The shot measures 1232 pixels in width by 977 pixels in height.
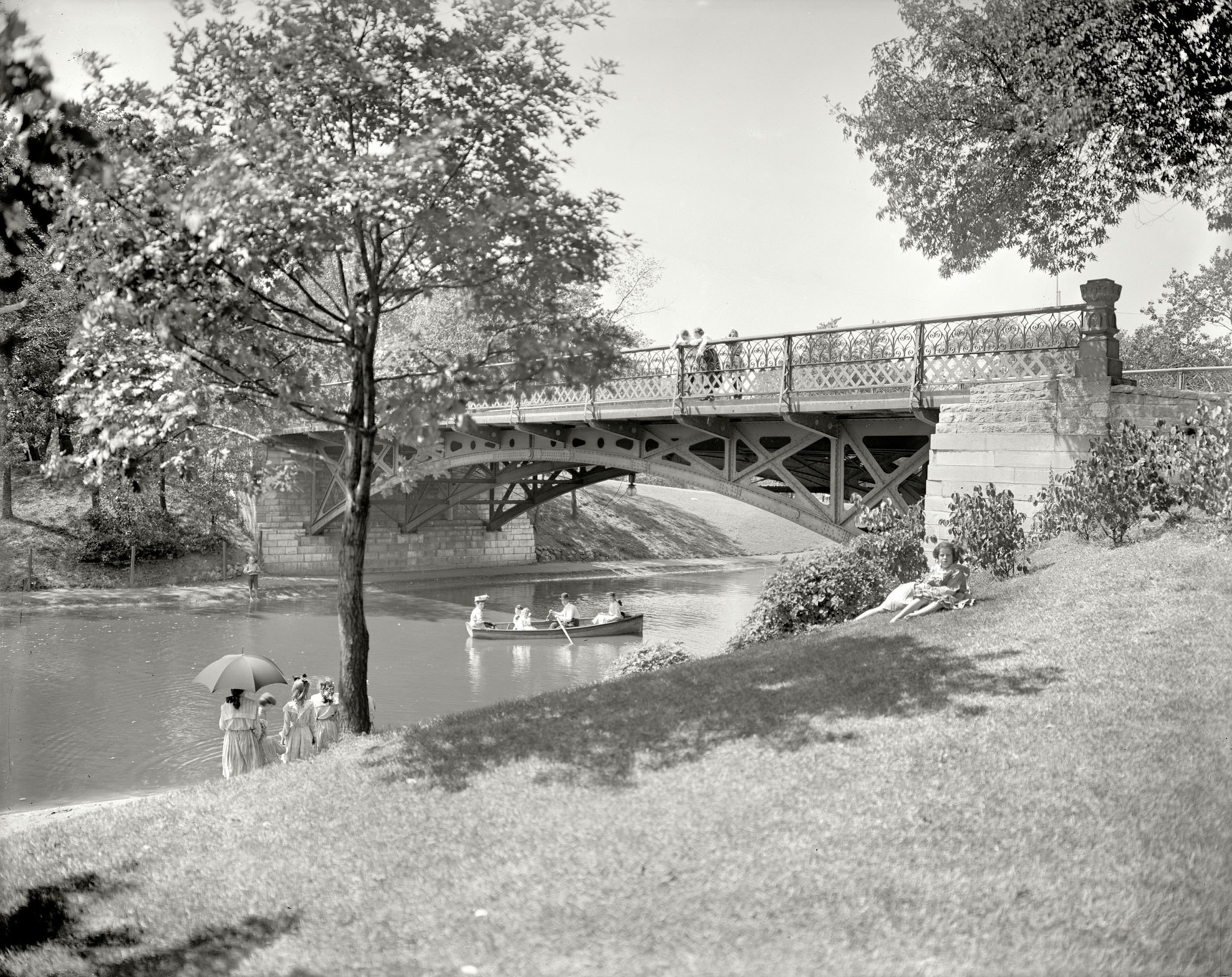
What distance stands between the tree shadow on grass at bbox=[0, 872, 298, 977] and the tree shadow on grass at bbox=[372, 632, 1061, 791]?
1.68m

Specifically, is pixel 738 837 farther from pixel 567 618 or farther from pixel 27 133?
pixel 567 618

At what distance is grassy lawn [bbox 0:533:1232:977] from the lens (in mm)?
3916

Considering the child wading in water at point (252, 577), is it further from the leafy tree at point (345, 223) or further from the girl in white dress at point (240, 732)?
the leafy tree at point (345, 223)

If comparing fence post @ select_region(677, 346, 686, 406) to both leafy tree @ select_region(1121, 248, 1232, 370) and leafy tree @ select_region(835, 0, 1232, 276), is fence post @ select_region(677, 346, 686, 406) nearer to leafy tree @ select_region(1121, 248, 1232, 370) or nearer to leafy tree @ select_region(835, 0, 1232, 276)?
leafy tree @ select_region(835, 0, 1232, 276)

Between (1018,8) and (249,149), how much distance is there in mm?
9040

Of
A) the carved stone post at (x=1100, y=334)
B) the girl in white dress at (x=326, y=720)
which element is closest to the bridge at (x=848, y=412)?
the carved stone post at (x=1100, y=334)

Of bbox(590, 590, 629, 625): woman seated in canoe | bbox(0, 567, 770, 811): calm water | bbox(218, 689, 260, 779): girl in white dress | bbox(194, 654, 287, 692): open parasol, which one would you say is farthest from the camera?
bbox(590, 590, 629, 625): woman seated in canoe

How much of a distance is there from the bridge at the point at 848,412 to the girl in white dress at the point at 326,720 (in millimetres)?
2183

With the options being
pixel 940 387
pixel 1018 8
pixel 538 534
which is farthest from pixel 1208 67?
pixel 538 534

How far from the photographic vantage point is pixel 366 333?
8062 millimetres

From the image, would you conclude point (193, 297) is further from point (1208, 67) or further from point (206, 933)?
point (1208, 67)

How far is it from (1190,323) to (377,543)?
90.1 feet

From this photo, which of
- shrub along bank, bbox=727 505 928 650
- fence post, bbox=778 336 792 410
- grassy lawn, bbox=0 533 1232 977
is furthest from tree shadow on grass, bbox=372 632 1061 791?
fence post, bbox=778 336 792 410

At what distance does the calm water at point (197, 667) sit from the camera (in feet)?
44.3
